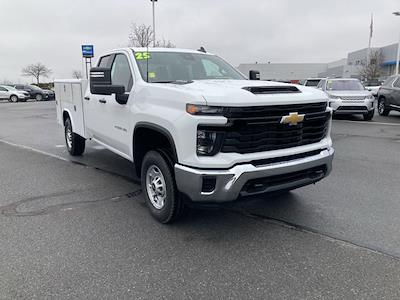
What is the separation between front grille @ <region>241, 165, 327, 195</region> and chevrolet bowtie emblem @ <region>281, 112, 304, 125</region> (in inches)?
20.5

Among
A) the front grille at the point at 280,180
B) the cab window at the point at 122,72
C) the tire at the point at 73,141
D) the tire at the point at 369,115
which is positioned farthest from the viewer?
the tire at the point at 369,115

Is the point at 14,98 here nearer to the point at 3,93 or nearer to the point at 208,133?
the point at 3,93

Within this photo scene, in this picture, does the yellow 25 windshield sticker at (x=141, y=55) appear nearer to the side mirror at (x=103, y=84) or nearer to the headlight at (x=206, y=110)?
the side mirror at (x=103, y=84)

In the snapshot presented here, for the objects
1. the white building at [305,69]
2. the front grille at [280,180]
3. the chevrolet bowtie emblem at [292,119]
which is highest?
the white building at [305,69]

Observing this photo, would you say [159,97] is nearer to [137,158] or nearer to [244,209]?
[137,158]

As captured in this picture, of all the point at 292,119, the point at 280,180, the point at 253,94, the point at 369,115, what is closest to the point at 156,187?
the point at 280,180

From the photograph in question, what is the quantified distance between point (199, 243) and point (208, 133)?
1.14 metres

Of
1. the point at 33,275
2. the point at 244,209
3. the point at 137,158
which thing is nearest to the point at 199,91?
the point at 137,158

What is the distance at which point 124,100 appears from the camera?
4.59m

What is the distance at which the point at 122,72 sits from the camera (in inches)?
200

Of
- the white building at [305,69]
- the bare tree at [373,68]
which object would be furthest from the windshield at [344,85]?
the white building at [305,69]

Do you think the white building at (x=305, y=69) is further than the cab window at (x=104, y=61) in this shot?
Yes

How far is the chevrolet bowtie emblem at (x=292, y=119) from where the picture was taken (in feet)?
11.7

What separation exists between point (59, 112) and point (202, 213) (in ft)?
17.2
